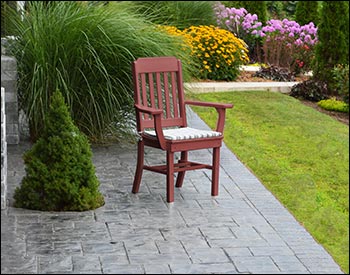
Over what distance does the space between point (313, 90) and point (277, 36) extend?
2569mm

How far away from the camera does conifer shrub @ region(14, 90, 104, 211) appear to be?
20.5ft

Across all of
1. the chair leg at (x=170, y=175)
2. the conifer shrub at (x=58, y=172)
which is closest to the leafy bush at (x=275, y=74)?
the chair leg at (x=170, y=175)

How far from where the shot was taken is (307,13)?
54.1 feet

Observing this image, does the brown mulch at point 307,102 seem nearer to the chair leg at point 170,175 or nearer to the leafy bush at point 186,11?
the leafy bush at point 186,11

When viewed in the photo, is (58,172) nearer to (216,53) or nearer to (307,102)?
(307,102)

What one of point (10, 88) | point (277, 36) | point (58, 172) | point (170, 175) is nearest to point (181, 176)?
point (170, 175)

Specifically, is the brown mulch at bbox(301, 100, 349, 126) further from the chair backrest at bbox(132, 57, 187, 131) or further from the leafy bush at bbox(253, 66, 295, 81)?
the chair backrest at bbox(132, 57, 187, 131)

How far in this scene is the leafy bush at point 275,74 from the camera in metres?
13.9

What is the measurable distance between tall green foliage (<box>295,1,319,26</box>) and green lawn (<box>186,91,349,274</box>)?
4.32 meters

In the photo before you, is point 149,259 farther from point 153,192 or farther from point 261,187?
point 261,187

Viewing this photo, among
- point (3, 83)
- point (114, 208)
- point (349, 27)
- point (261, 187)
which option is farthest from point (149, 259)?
point (349, 27)

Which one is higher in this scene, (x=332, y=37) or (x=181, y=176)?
(x=332, y=37)

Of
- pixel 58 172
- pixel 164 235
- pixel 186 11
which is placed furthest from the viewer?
pixel 186 11

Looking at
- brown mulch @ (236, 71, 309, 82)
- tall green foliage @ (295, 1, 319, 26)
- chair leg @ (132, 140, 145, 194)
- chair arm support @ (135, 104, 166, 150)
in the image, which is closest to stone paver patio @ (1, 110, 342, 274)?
chair leg @ (132, 140, 145, 194)
